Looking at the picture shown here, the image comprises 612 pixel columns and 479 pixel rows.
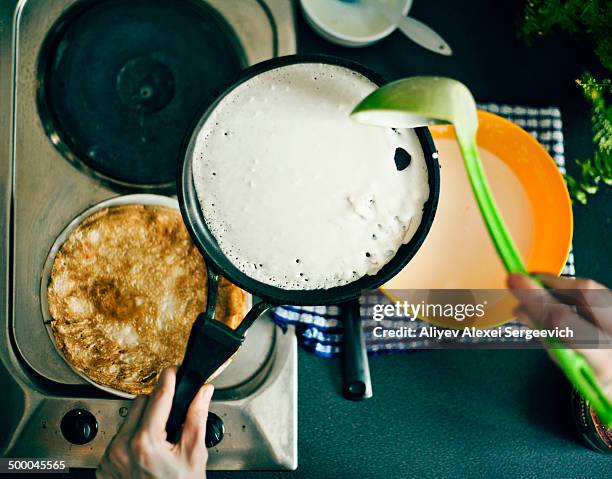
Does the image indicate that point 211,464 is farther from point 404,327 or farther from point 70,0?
point 70,0

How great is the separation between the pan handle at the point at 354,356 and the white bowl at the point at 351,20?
35 centimetres

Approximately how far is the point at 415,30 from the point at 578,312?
0.41 m

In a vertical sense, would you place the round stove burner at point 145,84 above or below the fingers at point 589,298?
above

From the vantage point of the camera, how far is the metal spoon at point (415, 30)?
78cm

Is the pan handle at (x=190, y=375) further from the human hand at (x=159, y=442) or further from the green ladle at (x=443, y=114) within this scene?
the green ladle at (x=443, y=114)

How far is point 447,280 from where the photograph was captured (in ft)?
2.54

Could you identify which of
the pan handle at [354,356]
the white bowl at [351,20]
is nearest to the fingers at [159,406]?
the pan handle at [354,356]

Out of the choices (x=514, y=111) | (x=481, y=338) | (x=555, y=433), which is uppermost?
(x=514, y=111)

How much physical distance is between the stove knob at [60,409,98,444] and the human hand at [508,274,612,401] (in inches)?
21.0

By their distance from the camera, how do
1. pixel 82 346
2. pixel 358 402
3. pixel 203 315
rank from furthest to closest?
pixel 358 402 → pixel 82 346 → pixel 203 315

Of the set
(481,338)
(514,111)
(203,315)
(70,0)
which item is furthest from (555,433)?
(70,0)

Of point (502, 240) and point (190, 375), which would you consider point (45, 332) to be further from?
point (502, 240)

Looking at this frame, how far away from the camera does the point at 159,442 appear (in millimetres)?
608

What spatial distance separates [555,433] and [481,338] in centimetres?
18
